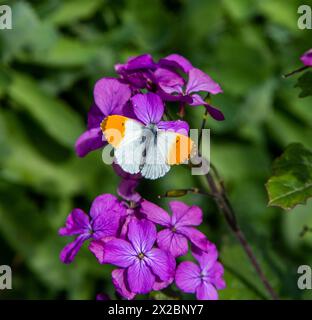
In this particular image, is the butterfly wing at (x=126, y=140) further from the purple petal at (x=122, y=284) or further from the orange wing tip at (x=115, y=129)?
the purple petal at (x=122, y=284)

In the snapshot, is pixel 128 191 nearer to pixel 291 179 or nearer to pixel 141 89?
pixel 141 89

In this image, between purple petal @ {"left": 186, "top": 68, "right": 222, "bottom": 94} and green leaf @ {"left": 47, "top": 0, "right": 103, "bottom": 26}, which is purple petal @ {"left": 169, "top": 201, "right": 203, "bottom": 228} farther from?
green leaf @ {"left": 47, "top": 0, "right": 103, "bottom": 26}

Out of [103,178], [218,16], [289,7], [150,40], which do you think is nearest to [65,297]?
[103,178]

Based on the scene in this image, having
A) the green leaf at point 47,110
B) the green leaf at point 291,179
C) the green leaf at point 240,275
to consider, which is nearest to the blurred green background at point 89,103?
the green leaf at point 47,110

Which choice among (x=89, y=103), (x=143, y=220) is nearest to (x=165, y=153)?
(x=143, y=220)

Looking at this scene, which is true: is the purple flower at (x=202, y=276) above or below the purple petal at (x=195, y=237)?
below
